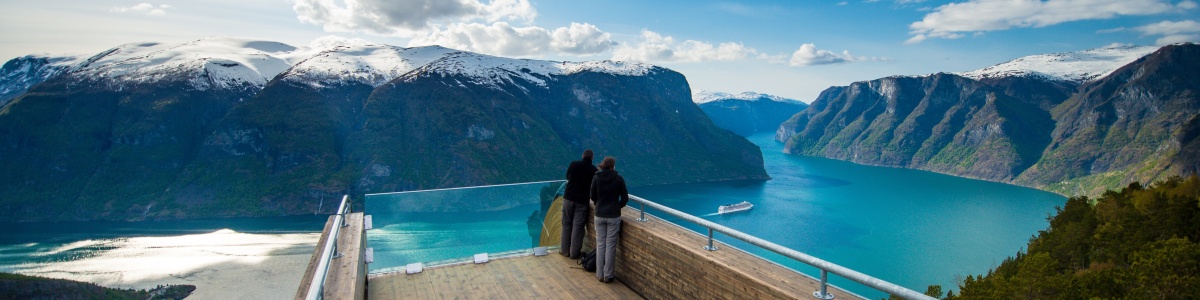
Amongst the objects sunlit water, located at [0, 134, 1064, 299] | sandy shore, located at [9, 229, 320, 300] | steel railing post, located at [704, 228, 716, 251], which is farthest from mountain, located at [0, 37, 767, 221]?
steel railing post, located at [704, 228, 716, 251]

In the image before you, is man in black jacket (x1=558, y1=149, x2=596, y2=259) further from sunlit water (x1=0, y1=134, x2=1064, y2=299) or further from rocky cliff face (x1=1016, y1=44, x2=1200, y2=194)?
rocky cliff face (x1=1016, y1=44, x2=1200, y2=194)

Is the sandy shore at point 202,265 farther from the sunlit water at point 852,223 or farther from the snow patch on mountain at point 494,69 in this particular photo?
the snow patch on mountain at point 494,69

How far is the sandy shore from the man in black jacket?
62.6 meters

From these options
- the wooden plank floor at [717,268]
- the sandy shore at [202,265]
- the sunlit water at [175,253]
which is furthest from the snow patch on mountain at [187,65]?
the wooden plank floor at [717,268]

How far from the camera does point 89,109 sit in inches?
5094

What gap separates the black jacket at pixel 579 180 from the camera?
25.3 ft

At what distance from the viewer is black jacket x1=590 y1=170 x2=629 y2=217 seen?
6926mm

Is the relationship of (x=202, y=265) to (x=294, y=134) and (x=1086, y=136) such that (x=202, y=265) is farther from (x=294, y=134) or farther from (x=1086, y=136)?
(x=1086, y=136)

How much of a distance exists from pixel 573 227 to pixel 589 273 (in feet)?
2.63

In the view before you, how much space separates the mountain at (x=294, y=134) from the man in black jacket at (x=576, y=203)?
11747 centimetres

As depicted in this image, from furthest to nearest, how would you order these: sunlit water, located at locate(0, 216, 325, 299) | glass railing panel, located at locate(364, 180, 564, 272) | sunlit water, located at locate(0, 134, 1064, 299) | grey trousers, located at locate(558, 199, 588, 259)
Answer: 1. sunlit water, located at locate(0, 216, 325, 299)
2. sunlit water, located at locate(0, 134, 1064, 299)
3. grey trousers, located at locate(558, 199, 588, 259)
4. glass railing panel, located at locate(364, 180, 564, 272)

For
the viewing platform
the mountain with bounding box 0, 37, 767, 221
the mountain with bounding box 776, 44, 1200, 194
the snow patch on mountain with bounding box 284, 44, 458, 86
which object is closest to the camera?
the viewing platform

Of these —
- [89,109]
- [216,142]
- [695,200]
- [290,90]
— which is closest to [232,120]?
[216,142]

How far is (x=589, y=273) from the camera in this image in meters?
7.65
